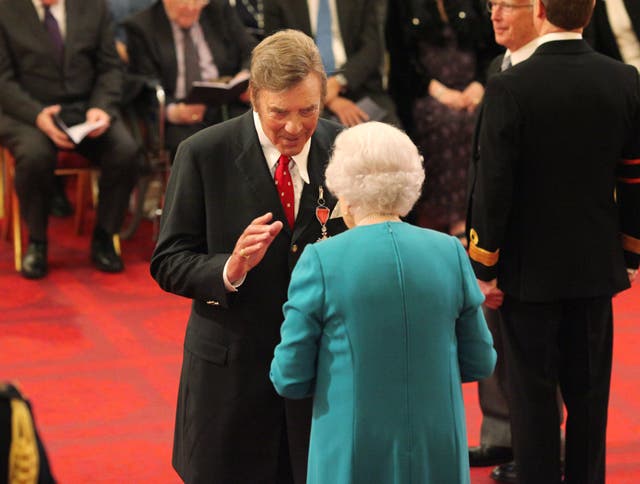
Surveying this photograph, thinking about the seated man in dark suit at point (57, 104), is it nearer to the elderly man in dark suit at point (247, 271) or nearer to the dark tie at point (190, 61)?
the dark tie at point (190, 61)

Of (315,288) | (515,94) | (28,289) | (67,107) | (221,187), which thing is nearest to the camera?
(315,288)

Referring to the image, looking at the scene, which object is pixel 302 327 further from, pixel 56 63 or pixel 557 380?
pixel 56 63

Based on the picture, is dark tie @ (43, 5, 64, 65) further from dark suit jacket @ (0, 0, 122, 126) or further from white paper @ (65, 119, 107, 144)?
white paper @ (65, 119, 107, 144)

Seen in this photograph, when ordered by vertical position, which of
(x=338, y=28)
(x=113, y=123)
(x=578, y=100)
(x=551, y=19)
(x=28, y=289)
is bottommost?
(x=28, y=289)

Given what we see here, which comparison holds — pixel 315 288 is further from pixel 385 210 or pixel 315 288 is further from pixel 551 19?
pixel 551 19

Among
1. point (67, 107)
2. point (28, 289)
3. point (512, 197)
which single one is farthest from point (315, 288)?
point (67, 107)

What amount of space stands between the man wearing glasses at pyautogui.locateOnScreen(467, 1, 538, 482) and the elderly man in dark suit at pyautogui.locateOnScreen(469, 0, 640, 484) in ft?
1.56

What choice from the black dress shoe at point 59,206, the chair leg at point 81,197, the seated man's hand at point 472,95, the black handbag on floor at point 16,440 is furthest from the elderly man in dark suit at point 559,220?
the black dress shoe at point 59,206

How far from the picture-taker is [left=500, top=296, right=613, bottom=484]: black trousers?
3463mm

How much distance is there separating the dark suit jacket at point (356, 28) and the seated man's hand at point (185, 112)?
2.08 feet

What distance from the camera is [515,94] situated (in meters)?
3.27

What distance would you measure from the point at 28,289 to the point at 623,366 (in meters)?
3.23

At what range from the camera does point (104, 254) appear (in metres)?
6.75

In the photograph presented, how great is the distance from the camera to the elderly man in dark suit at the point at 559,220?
3285 millimetres
